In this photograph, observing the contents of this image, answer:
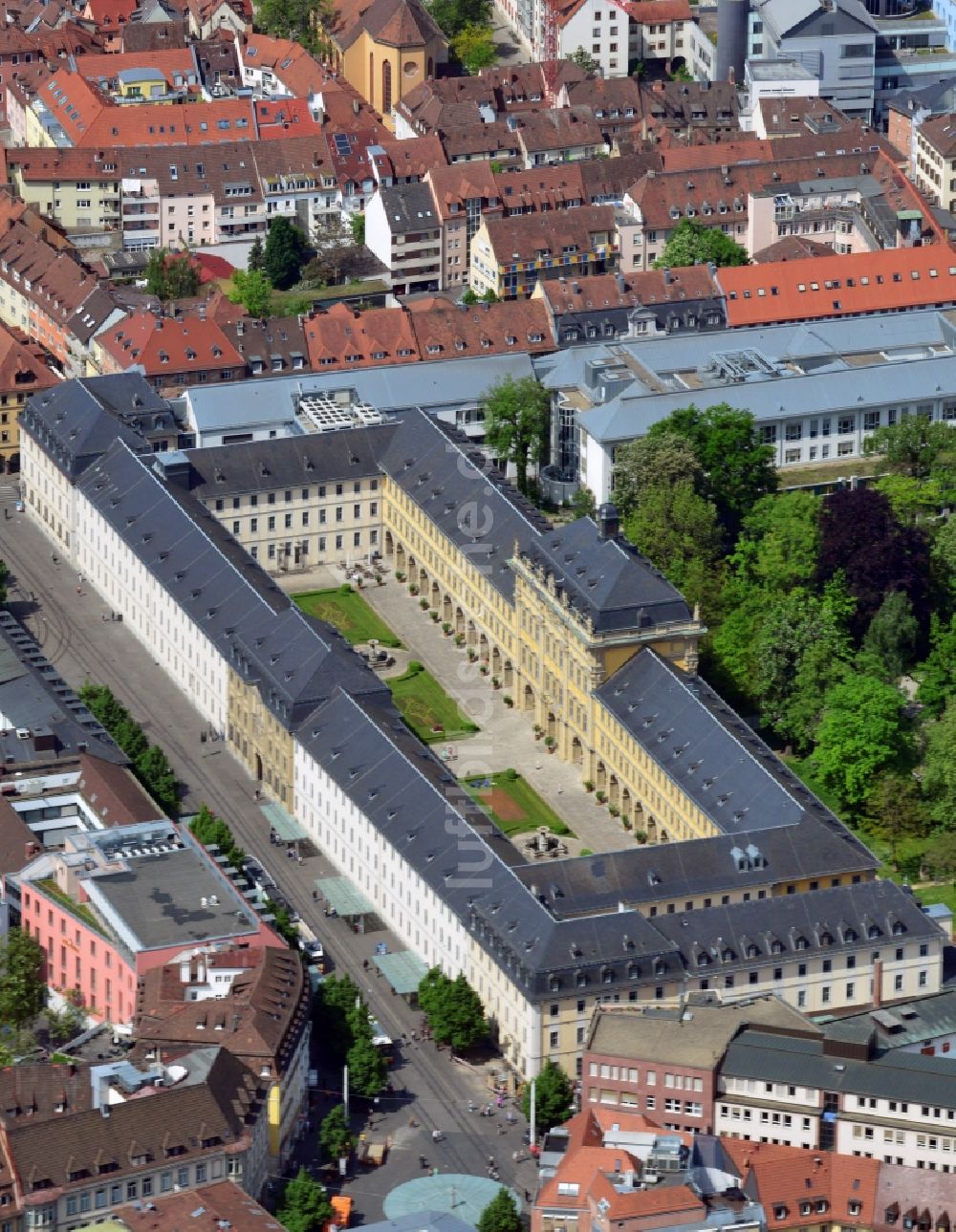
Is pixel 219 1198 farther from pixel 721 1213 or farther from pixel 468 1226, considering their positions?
pixel 721 1213

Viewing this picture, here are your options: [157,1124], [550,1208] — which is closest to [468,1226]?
[550,1208]

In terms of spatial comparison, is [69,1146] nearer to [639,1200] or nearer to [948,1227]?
[639,1200]

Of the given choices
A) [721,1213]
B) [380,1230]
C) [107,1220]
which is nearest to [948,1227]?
[721,1213]

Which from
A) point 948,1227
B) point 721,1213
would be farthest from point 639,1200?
point 948,1227

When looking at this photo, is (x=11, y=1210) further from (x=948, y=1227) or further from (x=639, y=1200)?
(x=948, y=1227)

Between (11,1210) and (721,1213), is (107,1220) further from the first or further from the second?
(721,1213)

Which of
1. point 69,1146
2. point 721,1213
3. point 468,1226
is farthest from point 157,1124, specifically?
point 721,1213
